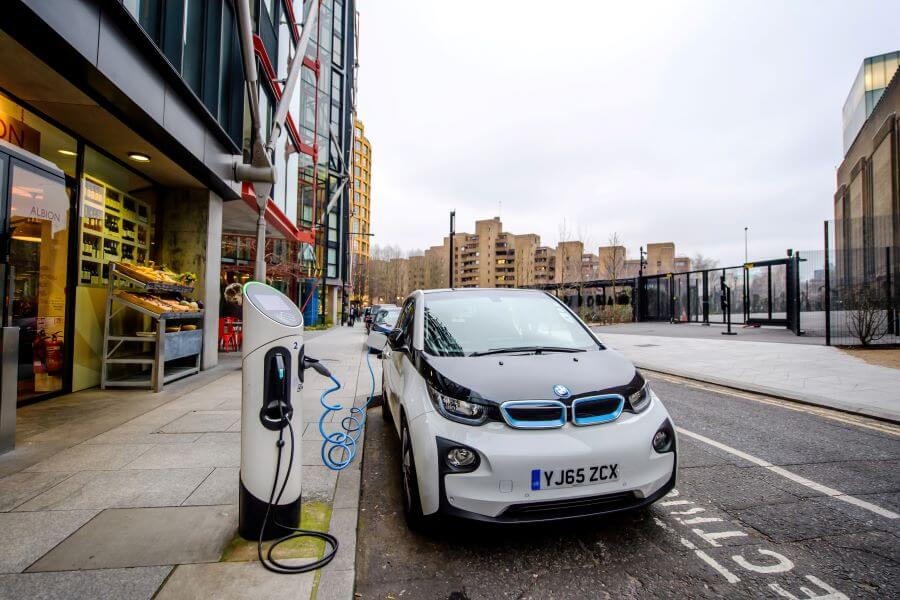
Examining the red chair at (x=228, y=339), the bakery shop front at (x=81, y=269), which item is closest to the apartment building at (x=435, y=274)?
the red chair at (x=228, y=339)

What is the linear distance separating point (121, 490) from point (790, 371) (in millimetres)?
11205

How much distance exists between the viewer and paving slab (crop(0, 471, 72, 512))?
3166 millimetres

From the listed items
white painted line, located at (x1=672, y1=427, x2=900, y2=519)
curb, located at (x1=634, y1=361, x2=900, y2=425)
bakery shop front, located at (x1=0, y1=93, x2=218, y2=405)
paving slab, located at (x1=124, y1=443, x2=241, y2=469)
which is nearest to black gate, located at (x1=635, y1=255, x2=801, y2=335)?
curb, located at (x1=634, y1=361, x2=900, y2=425)

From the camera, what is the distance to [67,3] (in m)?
4.28

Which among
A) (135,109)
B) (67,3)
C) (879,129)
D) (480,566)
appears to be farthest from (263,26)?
(879,129)

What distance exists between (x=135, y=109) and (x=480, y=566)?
22.5ft

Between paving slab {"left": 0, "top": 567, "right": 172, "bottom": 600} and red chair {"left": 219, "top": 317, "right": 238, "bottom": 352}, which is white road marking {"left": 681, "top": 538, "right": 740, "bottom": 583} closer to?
paving slab {"left": 0, "top": 567, "right": 172, "bottom": 600}

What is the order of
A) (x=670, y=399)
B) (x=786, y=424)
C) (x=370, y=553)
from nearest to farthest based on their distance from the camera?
(x=370, y=553) → (x=786, y=424) → (x=670, y=399)

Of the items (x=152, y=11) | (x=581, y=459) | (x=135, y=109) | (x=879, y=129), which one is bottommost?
(x=581, y=459)

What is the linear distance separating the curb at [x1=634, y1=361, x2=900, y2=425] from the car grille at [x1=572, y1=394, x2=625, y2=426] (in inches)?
214

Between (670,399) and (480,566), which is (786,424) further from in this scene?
(480,566)

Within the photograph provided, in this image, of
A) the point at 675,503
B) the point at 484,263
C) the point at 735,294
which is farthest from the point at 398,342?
the point at 484,263

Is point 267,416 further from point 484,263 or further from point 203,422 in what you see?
point 484,263

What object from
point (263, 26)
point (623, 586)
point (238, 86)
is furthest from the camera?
point (263, 26)
